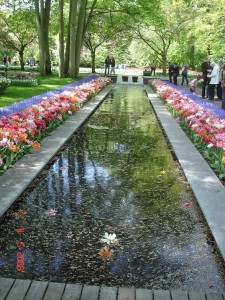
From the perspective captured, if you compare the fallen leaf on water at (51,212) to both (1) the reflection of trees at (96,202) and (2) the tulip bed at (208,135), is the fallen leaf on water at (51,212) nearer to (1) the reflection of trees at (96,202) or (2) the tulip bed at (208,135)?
(1) the reflection of trees at (96,202)

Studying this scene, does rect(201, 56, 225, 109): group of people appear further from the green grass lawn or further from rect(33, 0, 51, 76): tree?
rect(33, 0, 51, 76): tree

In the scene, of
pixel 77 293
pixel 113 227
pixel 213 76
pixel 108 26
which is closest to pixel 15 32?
pixel 108 26

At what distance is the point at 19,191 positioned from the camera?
5.16 metres

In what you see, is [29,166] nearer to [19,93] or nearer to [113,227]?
[113,227]

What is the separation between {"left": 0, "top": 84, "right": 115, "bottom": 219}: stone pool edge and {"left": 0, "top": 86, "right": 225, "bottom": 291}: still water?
12 centimetres

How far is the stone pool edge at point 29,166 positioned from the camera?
501cm

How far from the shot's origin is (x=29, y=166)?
20.9ft

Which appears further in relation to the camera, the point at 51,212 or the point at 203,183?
the point at 203,183

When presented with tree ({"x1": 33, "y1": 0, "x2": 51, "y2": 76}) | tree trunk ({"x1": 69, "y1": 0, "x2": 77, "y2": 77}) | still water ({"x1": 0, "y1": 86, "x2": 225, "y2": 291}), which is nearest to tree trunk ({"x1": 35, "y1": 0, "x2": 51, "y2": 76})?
tree ({"x1": 33, "y1": 0, "x2": 51, "y2": 76})

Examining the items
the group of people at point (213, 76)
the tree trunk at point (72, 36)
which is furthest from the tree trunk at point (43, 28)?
the group of people at point (213, 76)

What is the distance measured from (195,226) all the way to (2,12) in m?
39.2

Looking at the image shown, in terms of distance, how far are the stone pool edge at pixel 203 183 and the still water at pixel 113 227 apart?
113 mm

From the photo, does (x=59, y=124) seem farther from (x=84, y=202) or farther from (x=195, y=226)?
(x=195, y=226)

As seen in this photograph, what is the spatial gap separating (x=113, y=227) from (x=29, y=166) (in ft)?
7.93
